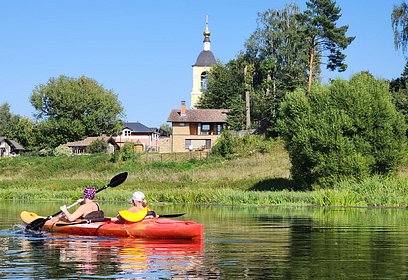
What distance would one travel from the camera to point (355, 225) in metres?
29.8

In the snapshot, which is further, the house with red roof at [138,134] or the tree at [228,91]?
the house with red roof at [138,134]

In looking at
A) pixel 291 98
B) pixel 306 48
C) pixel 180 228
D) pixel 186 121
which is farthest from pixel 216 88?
pixel 180 228

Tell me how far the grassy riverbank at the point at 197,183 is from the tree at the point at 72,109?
25.8 metres

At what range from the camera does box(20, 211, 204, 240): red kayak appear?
22.3 meters

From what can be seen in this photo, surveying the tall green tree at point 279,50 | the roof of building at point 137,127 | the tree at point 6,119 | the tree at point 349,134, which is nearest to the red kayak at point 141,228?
the tree at point 349,134

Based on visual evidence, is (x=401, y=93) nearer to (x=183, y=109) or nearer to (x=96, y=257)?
(x=183, y=109)

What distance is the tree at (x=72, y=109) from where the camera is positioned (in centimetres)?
11575

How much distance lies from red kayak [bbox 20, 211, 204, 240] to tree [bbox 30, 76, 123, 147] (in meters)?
90.8

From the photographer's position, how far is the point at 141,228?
23.2 metres

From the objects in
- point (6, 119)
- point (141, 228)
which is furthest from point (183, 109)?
point (141, 228)

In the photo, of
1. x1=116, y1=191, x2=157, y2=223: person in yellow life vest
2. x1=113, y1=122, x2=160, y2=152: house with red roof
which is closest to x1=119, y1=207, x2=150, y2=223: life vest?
x1=116, y1=191, x2=157, y2=223: person in yellow life vest

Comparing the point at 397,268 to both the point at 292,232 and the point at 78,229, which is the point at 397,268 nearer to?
the point at 292,232

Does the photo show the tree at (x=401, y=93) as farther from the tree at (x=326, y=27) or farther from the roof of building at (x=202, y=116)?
the roof of building at (x=202, y=116)

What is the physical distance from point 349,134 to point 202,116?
54984mm
